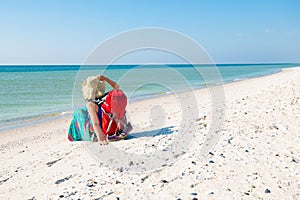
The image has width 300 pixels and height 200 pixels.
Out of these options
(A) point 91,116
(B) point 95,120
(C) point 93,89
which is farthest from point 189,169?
(C) point 93,89

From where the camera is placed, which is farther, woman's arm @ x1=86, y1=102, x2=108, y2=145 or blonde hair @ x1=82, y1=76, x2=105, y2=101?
blonde hair @ x1=82, y1=76, x2=105, y2=101

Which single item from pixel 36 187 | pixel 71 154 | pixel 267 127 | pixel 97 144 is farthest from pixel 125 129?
pixel 267 127

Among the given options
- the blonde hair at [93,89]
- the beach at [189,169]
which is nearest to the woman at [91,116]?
the blonde hair at [93,89]

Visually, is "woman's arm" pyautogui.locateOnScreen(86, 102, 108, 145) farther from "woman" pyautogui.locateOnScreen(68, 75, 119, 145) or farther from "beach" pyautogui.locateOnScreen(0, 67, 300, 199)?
"beach" pyautogui.locateOnScreen(0, 67, 300, 199)

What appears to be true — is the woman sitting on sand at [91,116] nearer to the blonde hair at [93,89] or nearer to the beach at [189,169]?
the blonde hair at [93,89]

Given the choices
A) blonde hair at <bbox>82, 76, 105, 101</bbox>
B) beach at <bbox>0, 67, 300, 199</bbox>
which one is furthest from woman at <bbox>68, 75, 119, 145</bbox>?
beach at <bbox>0, 67, 300, 199</bbox>

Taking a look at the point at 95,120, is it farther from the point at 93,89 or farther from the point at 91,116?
the point at 93,89

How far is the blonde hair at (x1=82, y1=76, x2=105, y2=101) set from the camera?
Result: 20.4 feet

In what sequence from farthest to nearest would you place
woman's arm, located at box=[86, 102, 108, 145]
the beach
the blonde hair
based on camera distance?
the blonde hair, woman's arm, located at box=[86, 102, 108, 145], the beach

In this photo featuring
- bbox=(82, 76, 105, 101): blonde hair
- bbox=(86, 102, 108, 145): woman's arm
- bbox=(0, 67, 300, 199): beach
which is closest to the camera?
bbox=(0, 67, 300, 199): beach

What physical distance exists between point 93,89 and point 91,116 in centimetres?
59

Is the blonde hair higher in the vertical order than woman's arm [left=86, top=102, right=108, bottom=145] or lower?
higher

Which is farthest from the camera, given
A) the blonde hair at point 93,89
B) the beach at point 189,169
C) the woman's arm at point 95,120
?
the blonde hair at point 93,89

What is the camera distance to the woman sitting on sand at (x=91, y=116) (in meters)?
6.06
